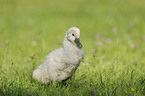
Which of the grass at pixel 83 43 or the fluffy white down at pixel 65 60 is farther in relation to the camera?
the fluffy white down at pixel 65 60

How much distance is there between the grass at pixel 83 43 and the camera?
12.0ft

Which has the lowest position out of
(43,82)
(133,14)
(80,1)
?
(43,82)

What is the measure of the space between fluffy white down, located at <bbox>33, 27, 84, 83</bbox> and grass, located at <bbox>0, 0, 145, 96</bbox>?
0.75 ft

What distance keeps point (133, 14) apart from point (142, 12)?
0.70 meters

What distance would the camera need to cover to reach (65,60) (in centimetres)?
383

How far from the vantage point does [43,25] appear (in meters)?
10.5

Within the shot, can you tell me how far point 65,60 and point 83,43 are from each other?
3.70m

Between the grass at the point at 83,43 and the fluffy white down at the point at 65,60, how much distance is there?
0.23 metres

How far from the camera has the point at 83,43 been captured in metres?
7.48

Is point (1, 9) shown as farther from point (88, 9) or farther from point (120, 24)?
point (120, 24)

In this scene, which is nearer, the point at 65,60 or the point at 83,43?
the point at 65,60

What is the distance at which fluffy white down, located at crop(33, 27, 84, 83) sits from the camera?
3.82 metres

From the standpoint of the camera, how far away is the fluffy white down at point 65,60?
3.82 meters

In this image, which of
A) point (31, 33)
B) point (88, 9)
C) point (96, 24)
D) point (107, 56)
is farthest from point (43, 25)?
point (107, 56)
